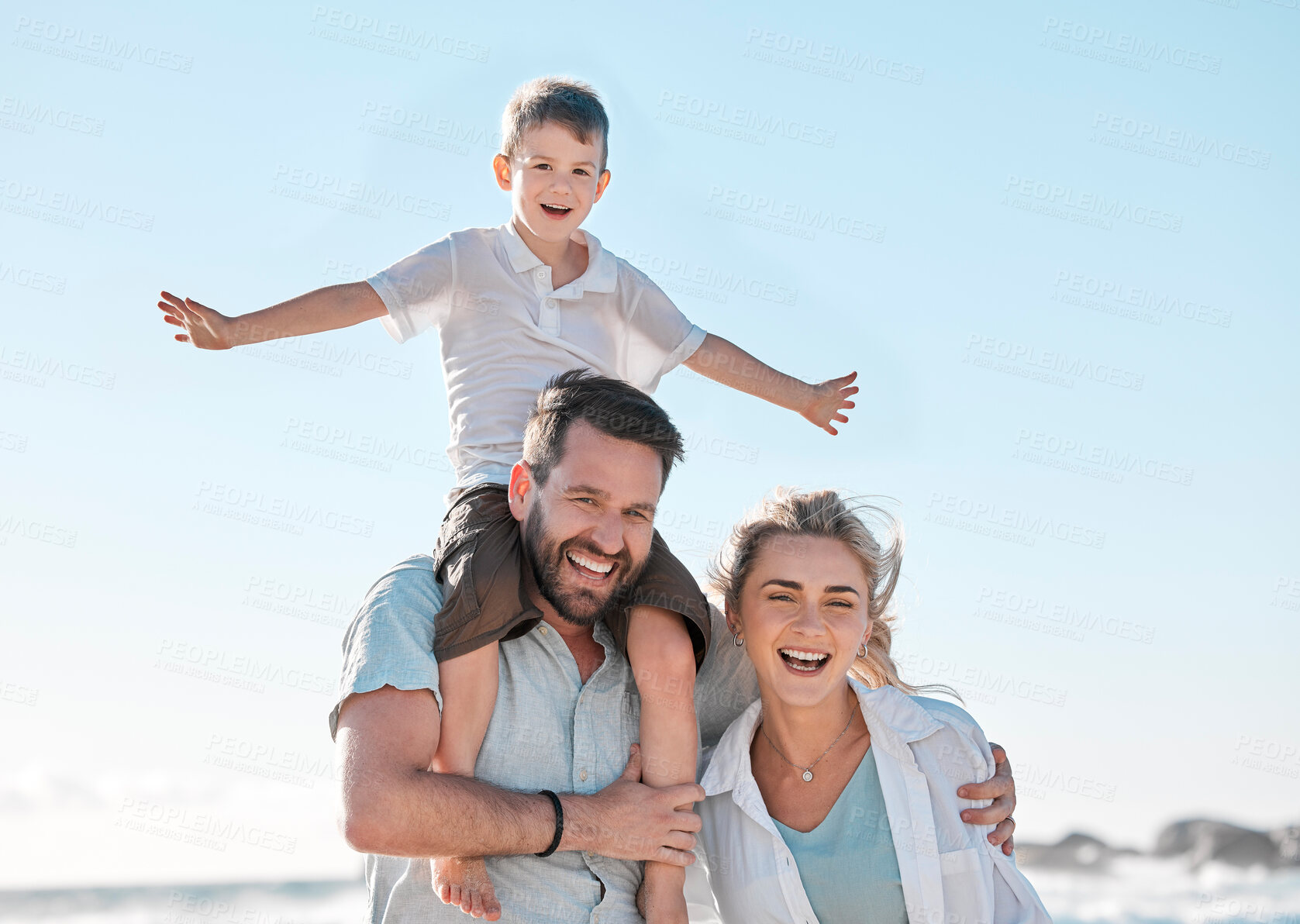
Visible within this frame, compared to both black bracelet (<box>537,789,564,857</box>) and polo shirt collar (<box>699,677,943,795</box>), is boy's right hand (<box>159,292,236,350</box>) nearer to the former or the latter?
black bracelet (<box>537,789,564,857</box>)

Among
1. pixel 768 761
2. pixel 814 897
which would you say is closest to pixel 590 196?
pixel 768 761

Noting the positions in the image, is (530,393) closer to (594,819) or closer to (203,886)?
(594,819)

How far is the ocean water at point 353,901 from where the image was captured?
51.8 ft

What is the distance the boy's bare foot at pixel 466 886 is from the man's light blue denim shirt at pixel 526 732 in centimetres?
15

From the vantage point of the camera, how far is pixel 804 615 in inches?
159

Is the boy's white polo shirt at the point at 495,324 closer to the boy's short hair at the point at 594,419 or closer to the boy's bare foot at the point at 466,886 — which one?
the boy's short hair at the point at 594,419

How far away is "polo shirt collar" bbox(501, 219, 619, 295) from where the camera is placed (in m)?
4.24

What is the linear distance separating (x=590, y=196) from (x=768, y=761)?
7.91 feet

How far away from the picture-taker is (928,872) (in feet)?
12.2

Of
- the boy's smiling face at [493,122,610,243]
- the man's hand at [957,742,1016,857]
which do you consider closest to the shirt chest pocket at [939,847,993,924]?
the man's hand at [957,742,1016,857]

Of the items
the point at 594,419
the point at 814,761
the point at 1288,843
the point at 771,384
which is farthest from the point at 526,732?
the point at 1288,843

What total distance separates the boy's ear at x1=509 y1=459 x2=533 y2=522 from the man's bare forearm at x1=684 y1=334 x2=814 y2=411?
114 cm

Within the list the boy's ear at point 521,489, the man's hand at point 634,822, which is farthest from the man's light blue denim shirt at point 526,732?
the boy's ear at point 521,489

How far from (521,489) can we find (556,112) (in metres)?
1.59
